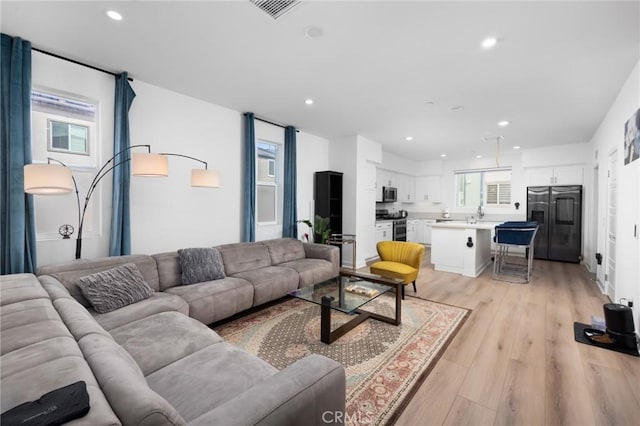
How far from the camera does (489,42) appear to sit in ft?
7.80

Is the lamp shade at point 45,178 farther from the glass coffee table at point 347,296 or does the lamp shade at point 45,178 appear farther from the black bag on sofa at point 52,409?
the glass coffee table at point 347,296

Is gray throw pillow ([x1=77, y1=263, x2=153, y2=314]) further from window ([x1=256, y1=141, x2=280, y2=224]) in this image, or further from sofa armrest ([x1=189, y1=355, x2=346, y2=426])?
window ([x1=256, y1=141, x2=280, y2=224])

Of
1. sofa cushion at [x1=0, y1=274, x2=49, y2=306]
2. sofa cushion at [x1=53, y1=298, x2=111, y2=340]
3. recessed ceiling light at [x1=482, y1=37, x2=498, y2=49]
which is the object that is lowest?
sofa cushion at [x1=53, y1=298, x2=111, y2=340]

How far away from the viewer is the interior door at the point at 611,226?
365cm

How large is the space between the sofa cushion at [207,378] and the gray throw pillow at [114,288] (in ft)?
3.85

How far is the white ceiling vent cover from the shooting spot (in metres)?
1.94

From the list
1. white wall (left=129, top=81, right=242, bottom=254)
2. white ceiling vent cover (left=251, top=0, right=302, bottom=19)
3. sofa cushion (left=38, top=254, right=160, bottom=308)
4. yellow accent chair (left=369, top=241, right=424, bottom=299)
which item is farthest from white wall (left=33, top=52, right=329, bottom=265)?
white ceiling vent cover (left=251, top=0, right=302, bottom=19)

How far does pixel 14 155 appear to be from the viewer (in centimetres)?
240

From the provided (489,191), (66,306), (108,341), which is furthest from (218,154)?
(489,191)

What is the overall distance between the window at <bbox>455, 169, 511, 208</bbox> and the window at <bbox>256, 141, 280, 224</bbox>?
5.87 m

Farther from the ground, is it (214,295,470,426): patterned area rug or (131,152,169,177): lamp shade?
(131,152,169,177): lamp shade

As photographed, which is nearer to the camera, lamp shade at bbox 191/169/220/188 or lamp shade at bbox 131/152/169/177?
lamp shade at bbox 131/152/169/177

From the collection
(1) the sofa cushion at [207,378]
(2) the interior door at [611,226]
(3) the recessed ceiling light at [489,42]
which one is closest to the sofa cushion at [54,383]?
(1) the sofa cushion at [207,378]

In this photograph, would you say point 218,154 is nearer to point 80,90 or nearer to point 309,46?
point 80,90
